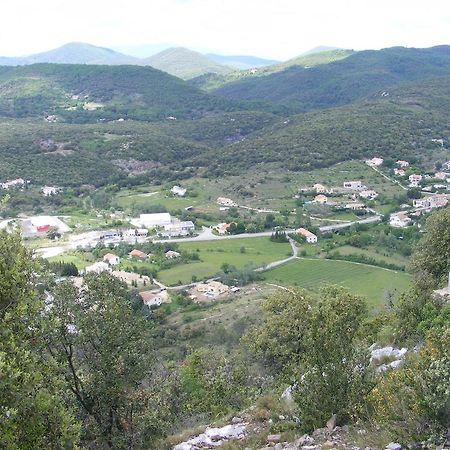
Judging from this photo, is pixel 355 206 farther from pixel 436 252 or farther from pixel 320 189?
pixel 436 252

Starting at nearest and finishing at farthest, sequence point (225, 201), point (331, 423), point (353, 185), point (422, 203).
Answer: point (331, 423) < point (422, 203) < point (225, 201) < point (353, 185)

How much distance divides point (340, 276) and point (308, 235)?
41.2 ft

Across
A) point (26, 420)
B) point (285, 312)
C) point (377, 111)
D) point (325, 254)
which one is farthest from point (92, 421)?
point (377, 111)

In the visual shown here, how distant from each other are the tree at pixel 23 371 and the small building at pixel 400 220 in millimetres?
58863

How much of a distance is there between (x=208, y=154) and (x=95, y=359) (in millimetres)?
97644

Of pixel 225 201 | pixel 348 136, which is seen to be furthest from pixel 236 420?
pixel 348 136

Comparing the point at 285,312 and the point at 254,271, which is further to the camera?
the point at 254,271

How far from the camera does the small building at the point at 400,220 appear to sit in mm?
63188

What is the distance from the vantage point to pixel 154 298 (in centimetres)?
4456

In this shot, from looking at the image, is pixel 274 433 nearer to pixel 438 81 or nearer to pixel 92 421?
pixel 92 421

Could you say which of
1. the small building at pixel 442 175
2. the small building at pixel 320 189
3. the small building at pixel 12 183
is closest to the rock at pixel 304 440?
the small building at pixel 320 189

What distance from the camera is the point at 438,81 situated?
477 feet

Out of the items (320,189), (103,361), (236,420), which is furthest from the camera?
(320,189)

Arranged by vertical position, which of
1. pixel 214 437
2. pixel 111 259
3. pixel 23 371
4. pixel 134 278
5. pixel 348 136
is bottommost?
pixel 134 278
